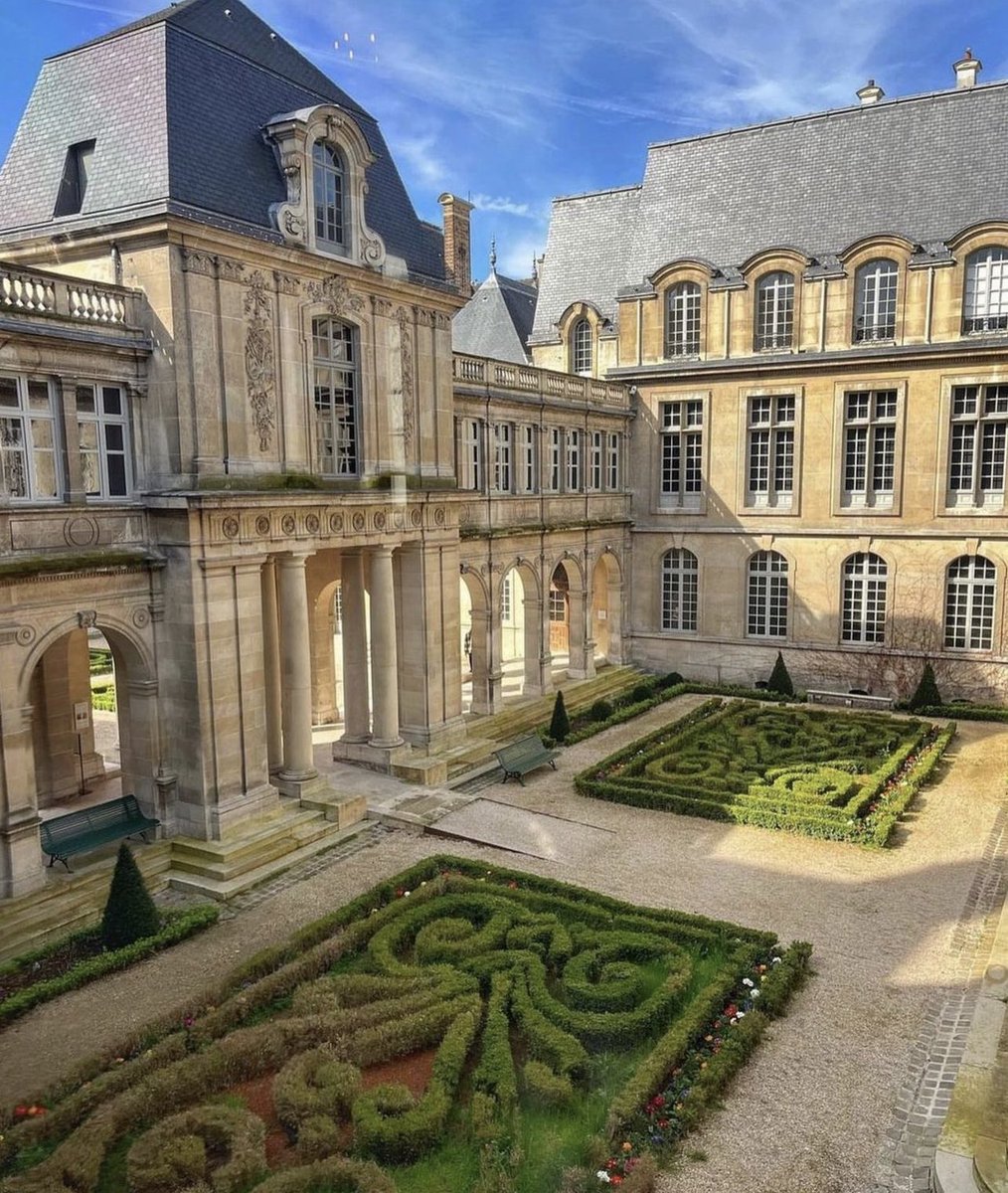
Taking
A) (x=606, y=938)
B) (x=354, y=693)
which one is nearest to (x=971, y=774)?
(x=606, y=938)

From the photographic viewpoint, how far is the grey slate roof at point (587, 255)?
33750 mm

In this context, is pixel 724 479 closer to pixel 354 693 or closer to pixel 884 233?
pixel 884 233

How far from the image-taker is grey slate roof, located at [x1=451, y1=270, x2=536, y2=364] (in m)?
35.1

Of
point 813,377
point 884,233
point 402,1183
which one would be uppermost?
point 884,233

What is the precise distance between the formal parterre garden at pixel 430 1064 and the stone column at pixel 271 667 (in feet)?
18.7

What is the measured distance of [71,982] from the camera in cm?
1273

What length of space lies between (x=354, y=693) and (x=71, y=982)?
10055mm

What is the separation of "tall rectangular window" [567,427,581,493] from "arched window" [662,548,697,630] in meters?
4.80

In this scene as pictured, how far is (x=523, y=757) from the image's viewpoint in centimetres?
2162

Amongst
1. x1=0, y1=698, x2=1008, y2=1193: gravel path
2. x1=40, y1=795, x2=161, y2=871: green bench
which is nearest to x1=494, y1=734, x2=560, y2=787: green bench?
x1=0, y1=698, x2=1008, y2=1193: gravel path

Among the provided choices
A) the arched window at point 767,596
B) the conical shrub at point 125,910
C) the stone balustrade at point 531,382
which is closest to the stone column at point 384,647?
the stone balustrade at point 531,382

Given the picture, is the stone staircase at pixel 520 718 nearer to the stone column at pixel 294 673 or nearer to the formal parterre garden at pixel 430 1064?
the stone column at pixel 294 673

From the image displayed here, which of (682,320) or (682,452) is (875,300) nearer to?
(682,320)

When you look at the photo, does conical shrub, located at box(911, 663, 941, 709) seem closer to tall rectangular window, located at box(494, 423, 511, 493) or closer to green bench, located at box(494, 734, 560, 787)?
green bench, located at box(494, 734, 560, 787)
